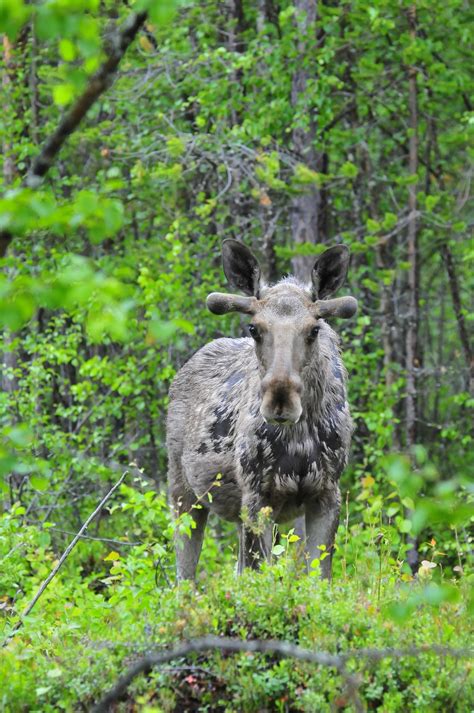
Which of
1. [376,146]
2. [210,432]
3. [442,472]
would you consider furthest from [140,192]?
[210,432]

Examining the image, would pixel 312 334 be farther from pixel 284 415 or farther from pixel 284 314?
pixel 284 415

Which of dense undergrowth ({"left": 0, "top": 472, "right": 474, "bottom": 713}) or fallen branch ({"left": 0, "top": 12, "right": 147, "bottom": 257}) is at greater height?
fallen branch ({"left": 0, "top": 12, "right": 147, "bottom": 257})

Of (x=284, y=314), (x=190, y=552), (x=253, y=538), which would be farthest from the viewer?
(x=190, y=552)

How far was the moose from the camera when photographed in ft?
25.8

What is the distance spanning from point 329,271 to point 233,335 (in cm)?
693

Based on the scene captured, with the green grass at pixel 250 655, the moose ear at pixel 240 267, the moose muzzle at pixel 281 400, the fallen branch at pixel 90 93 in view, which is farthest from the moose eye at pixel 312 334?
the fallen branch at pixel 90 93

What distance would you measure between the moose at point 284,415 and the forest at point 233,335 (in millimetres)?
320

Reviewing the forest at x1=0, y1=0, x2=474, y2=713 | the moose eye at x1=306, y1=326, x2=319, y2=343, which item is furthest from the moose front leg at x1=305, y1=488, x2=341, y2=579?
the moose eye at x1=306, y1=326, x2=319, y2=343

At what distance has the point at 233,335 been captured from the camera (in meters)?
15.5

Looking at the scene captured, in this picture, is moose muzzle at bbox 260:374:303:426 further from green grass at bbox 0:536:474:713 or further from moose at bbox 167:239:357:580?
green grass at bbox 0:536:474:713

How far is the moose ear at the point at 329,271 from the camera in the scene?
28.0 feet

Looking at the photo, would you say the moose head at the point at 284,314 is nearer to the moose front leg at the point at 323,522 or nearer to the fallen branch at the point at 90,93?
the moose front leg at the point at 323,522

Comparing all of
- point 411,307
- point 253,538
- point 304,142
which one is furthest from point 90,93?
point 304,142

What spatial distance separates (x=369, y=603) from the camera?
693cm
